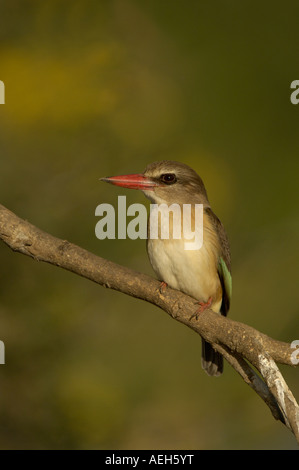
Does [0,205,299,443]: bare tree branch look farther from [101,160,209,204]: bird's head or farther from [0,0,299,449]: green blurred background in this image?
[0,0,299,449]: green blurred background

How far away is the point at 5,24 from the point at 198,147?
1607 millimetres

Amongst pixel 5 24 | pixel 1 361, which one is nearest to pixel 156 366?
pixel 1 361

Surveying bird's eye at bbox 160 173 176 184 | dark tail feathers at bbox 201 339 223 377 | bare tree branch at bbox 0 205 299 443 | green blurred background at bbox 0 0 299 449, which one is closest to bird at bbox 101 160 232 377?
bird's eye at bbox 160 173 176 184

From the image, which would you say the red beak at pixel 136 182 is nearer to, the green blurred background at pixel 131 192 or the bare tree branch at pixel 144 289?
the bare tree branch at pixel 144 289

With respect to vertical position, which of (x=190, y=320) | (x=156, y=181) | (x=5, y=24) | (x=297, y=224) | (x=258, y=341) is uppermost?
(x=5, y=24)

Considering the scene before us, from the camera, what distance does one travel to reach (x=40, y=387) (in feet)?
13.6

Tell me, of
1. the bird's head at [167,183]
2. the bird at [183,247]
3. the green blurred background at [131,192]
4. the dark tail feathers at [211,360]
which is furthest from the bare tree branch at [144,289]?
the green blurred background at [131,192]

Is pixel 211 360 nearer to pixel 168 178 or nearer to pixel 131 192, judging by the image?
pixel 168 178

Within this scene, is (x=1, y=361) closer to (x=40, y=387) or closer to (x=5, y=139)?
(x=40, y=387)

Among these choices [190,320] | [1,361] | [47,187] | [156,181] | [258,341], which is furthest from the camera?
[47,187]

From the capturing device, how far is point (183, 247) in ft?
10.6

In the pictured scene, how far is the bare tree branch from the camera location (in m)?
2.63

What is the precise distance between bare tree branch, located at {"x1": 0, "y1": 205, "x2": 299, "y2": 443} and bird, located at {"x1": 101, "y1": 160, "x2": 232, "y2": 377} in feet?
0.76

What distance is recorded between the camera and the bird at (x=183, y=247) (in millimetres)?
3234
